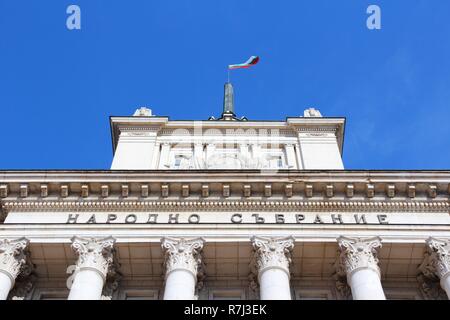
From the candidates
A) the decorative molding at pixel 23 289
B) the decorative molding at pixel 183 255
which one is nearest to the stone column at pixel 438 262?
the decorative molding at pixel 183 255

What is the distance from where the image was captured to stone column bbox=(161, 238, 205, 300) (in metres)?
21.1

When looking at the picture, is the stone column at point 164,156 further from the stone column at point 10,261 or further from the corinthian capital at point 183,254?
the stone column at point 10,261

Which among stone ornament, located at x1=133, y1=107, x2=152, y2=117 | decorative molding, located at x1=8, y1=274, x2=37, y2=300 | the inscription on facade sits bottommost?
decorative molding, located at x1=8, y1=274, x2=37, y2=300

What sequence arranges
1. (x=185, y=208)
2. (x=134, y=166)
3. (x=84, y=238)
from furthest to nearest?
(x=134, y=166) → (x=185, y=208) → (x=84, y=238)

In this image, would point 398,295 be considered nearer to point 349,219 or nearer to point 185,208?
point 349,219

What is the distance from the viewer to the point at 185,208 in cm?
2466

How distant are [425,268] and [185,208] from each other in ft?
35.3

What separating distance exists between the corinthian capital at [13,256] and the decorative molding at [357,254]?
1318cm

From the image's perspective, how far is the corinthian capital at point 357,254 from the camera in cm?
2198

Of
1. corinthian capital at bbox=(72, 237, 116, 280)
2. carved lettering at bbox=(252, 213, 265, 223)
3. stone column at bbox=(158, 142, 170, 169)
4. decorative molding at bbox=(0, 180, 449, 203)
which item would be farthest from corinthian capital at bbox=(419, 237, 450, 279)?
stone column at bbox=(158, 142, 170, 169)

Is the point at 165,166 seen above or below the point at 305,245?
above

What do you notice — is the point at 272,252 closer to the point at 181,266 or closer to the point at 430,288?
the point at 181,266

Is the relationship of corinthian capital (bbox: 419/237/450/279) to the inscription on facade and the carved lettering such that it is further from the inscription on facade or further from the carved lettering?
the carved lettering
